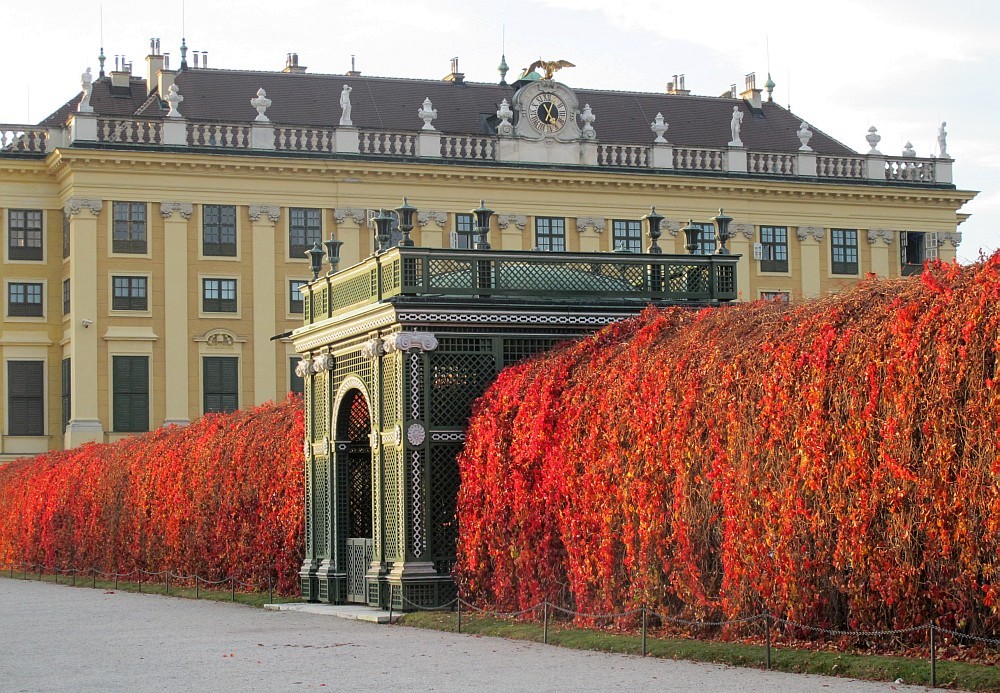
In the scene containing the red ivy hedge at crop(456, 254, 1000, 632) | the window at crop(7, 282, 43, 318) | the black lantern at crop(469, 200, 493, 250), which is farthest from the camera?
the window at crop(7, 282, 43, 318)

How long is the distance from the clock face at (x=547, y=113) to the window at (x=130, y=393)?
1677cm

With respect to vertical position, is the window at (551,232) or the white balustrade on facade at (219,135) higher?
the white balustrade on facade at (219,135)

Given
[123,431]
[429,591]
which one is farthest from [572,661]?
[123,431]

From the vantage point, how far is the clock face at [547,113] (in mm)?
62875

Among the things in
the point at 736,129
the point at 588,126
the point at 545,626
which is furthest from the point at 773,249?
the point at 545,626

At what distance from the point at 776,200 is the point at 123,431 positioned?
26.1 metres

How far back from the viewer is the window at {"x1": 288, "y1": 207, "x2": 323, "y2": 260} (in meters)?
59.9

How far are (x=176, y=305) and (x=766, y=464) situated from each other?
43.4m

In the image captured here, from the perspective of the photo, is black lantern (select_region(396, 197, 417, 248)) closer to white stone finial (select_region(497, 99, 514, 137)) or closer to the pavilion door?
the pavilion door

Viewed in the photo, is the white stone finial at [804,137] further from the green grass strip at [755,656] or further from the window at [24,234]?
the green grass strip at [755,656]

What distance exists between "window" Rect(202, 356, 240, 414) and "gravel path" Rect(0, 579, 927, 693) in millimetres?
33184

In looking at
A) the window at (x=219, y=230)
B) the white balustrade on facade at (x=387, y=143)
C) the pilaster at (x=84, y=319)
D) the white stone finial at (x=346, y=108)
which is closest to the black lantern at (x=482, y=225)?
the pilaster at (x=84, y=319)

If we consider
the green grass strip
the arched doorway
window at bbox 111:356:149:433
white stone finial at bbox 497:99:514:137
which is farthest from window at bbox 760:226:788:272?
the green grass strip

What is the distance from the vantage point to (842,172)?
66625mm
